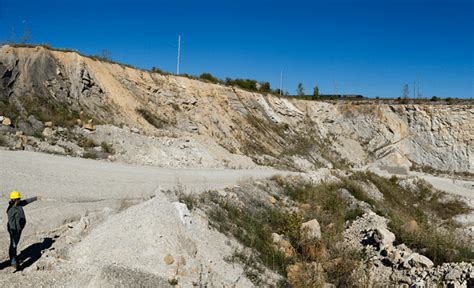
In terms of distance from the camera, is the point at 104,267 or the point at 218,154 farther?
the point at 218,154

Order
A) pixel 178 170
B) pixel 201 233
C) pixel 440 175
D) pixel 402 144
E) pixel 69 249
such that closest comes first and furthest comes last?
pixel 69 249
pixel 201 233
pixel 178 170
pixel 440 175
pixel 402 144

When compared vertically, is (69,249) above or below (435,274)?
above

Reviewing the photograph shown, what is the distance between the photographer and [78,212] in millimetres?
8609

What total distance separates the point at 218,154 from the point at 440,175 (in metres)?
28.1

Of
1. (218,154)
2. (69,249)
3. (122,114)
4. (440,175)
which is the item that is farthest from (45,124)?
(440,175)

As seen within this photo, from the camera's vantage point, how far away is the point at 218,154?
23047mm

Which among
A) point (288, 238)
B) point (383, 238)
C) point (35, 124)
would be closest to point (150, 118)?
point (35, 124)

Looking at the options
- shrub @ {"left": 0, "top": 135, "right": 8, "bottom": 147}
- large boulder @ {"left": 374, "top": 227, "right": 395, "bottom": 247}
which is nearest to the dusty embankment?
shrub @ {"left": 0, "top": 135, "right": 8, "bottom": 147}

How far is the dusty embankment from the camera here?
6.48m

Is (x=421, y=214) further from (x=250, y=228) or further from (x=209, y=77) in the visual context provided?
(x=209, y=77)

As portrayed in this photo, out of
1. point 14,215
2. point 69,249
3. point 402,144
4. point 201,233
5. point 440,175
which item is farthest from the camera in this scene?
point 402,144

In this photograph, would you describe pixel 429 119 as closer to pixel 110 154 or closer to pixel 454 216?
pixel 454 216

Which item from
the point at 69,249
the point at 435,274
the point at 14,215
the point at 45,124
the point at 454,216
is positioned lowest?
the point at 454,216

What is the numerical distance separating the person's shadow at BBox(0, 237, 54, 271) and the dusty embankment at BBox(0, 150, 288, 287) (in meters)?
0.02
